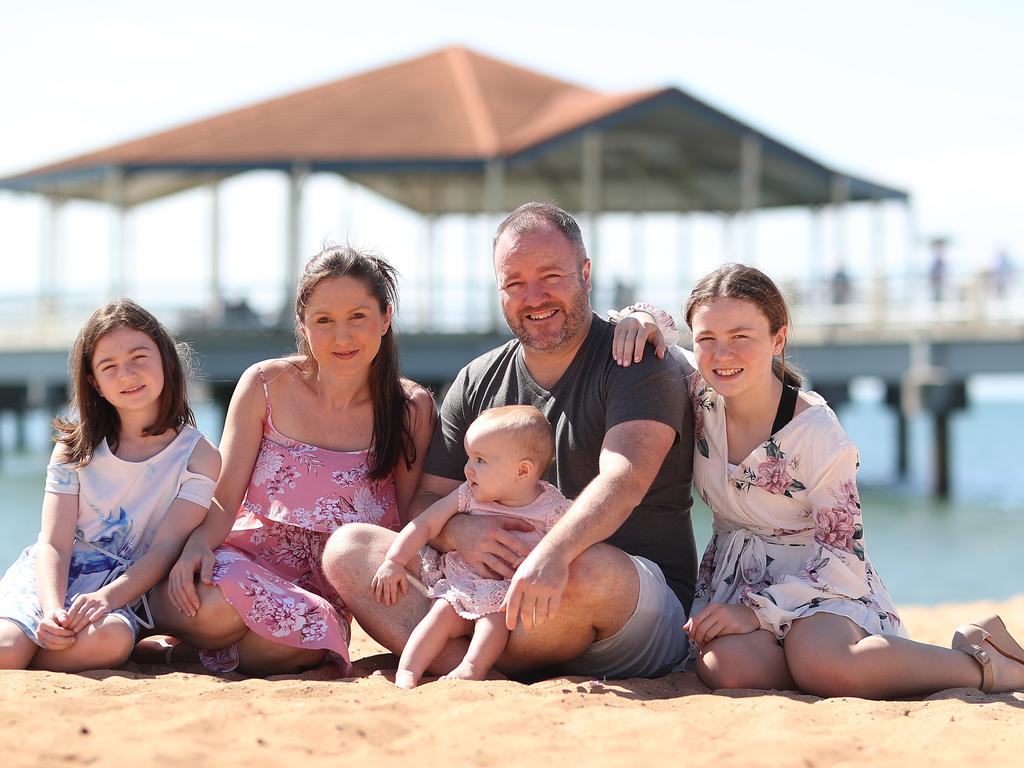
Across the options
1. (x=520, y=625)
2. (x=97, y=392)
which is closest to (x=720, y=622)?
(x=520, y=625)

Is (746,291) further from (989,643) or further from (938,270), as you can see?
(938,270)

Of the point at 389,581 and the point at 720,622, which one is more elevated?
the point at 389,581

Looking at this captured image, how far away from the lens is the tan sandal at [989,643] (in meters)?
4.17

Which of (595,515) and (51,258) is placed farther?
(51,258)

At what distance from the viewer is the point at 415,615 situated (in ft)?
14.4

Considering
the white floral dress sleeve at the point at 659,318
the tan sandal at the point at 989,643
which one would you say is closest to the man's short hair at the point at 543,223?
the white floral dress sleeve at the point at 659,318

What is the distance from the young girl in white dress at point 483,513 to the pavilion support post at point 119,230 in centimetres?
1744

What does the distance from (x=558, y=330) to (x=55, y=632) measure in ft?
6.84

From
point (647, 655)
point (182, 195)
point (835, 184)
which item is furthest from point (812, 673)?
point (182, 195)

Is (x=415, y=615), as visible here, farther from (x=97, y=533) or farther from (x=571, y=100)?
(x=571, y=100)

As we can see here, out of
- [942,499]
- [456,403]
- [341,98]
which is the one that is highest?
[341,98]

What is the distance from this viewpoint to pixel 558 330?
4.47 metres

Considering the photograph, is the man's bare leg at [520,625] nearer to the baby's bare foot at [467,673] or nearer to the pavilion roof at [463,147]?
the baby's bare foot at [467,673]

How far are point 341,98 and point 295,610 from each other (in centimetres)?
1911
